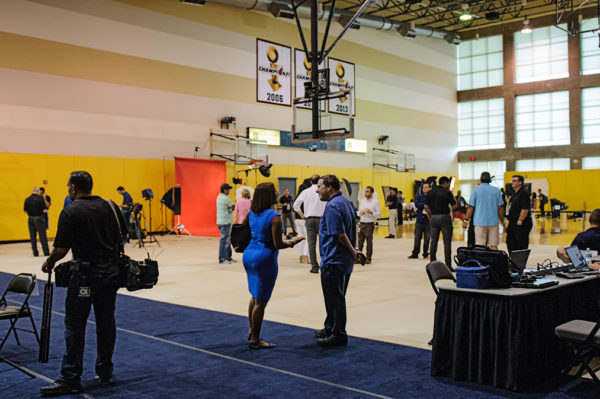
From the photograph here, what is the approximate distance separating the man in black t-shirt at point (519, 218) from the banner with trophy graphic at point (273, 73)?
50.9ft

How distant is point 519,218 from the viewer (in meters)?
9.23

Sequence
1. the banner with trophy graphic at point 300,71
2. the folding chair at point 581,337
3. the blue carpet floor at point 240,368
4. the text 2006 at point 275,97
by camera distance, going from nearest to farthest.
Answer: the folding chair at point 581,337, the blue carpet floor at point 240,368, the text 2006 at point 275,97, the banner with trophy graphic at point 300,71

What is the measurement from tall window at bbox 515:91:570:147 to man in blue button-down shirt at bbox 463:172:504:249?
25013 millimetres

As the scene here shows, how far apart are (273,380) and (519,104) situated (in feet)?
106

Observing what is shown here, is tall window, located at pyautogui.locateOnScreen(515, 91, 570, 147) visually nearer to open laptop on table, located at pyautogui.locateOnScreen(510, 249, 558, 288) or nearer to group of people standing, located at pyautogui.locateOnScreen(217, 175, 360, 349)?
open laptop on table, located at pyautogui.locateOnScreen(510, 249, 558, 288)

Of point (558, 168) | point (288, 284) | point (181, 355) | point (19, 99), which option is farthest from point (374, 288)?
point (558, 168)

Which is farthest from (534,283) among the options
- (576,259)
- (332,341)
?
(332,341)

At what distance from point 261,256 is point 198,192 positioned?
15.9 metres

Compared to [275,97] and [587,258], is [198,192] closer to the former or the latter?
[275,97]

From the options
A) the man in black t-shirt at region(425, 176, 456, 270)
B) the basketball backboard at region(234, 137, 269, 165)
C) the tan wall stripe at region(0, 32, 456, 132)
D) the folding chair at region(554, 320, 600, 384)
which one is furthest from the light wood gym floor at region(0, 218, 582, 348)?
the basketball backboard at region(234, 137, 269, 165)

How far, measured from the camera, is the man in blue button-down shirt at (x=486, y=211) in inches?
373

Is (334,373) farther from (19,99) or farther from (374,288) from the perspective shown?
(19,99)

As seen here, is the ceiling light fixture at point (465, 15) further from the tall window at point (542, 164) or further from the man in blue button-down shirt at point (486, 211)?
the man in blue button-down shirt at point (486, 211)

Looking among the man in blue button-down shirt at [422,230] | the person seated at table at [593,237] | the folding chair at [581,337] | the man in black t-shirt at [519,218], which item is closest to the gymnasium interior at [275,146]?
the folding chair at [581,337]
